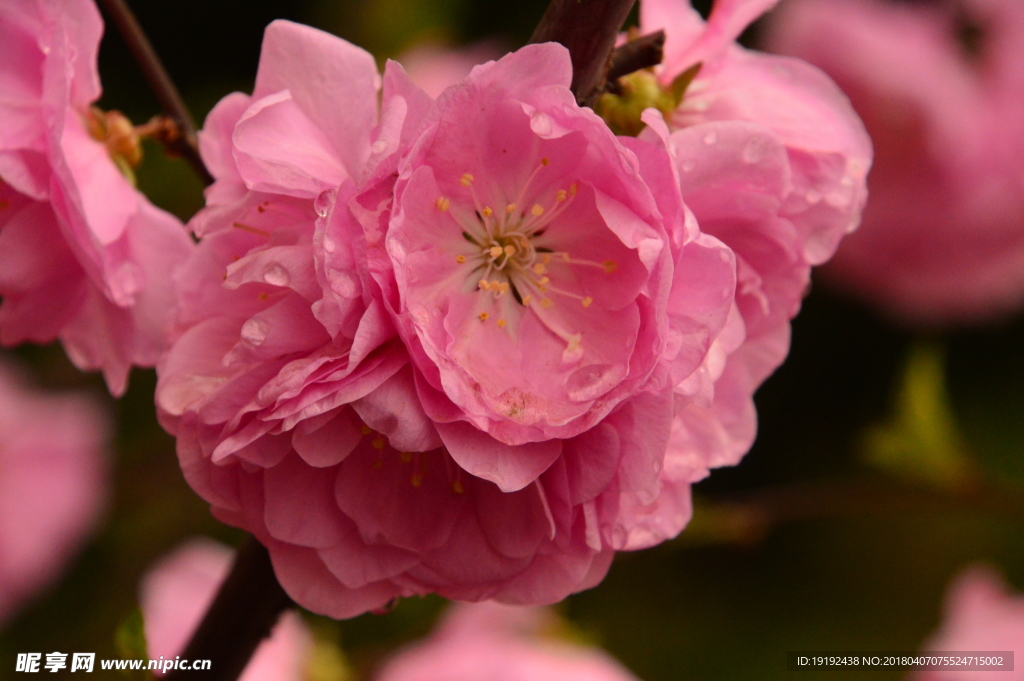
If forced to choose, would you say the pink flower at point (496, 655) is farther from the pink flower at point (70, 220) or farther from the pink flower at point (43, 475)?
the pink flower at point (43, 475)

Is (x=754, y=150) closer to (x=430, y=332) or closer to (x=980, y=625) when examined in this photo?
(x=430, y=332)

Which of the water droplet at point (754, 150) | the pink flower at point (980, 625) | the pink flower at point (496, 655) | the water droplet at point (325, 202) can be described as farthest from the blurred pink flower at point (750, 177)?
the pink flower at point (980, 625)

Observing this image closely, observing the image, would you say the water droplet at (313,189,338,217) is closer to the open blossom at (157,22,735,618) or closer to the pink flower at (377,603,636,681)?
the open blossom at (157,22,735,618)

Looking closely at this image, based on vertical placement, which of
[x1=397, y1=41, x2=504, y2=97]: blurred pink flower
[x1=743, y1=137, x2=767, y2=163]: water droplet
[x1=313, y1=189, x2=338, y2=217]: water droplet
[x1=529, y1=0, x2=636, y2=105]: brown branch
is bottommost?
[x1=397, y1=41, x2=504, y2=97]: blurred pink flower

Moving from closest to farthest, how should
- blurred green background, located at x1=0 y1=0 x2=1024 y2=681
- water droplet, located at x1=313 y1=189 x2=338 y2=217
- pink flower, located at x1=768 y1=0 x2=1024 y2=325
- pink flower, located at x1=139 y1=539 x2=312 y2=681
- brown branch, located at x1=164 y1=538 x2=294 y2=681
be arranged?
water droplet, located at x1=313 y1=189 x2=338 y2=217
brown branch, located at x1=164 y1=538 x2=294 y2=681
pink flower, located at x1=139 y1=539 x2=312 y2=681
pink flower, located at x1=768 y1=0 x2=1024 y2=325
blurred green background, located at x1=0 y1=0 x2=1024 y2=681

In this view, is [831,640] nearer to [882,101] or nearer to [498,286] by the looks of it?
[882,101]

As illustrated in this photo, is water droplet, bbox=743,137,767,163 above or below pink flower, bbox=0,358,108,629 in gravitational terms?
above

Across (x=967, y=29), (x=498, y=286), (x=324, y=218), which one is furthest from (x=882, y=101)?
(x=324, y=218)

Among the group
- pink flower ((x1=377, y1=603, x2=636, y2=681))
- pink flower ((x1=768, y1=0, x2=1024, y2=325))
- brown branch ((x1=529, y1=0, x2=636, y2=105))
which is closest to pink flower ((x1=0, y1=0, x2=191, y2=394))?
brown branch ((x1=529, y1=0, x2=636, y2=105))
